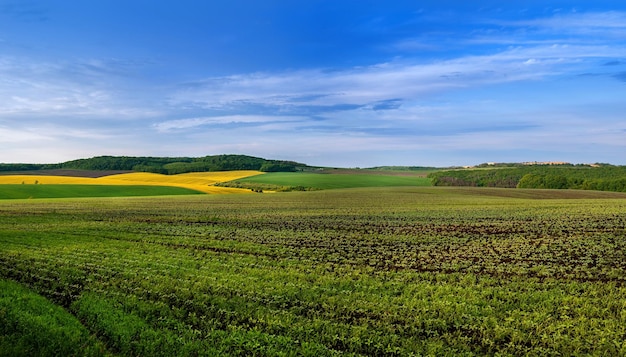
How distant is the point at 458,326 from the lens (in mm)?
12062

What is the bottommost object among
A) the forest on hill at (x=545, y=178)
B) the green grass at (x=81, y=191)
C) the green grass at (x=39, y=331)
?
the green grass at (x=39, y=331)

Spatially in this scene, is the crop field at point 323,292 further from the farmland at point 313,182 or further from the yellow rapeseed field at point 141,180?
the farmland at point 313,182

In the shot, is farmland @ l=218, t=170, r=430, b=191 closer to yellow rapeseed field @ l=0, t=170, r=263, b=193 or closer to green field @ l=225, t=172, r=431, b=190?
green field @ l=225, t=172, r=431, b=190

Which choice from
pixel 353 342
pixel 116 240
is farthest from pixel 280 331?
pixel 116 240

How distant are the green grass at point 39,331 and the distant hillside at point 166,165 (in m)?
140

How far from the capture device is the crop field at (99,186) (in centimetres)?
8138

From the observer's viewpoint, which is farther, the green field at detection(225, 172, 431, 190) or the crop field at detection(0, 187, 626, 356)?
the green field at detection(225, 172, 431, 190)

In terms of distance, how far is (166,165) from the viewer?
160 m

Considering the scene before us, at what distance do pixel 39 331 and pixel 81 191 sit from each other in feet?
277

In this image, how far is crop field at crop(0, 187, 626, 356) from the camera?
1095 centimetres

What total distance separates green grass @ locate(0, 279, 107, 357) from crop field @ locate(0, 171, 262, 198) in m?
76.6

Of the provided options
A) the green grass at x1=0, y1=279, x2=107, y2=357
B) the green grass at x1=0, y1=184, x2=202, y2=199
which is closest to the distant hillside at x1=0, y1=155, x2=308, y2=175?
the green grass at x1=0, y1=184, x2=202, y2=199

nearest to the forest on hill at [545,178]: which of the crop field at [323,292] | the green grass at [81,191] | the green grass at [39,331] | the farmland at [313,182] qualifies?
the farmland at [313,182]

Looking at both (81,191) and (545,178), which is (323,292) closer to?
(81,191)
